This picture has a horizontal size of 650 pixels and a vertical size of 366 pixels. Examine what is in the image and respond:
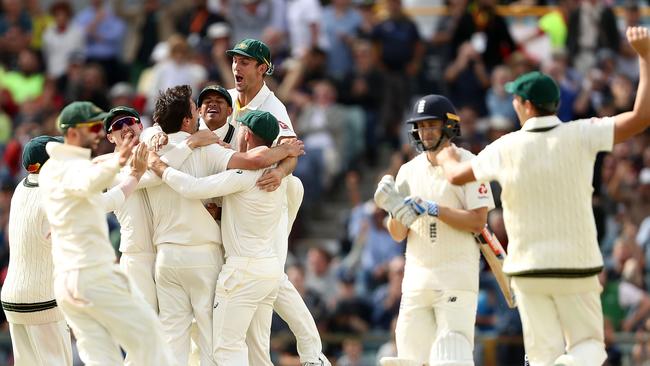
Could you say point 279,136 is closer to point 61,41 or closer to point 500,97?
point 500,97

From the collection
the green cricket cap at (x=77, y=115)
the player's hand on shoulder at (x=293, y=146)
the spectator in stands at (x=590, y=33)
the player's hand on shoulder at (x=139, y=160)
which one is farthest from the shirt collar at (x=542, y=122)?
the spectator in stands at (x=590, y=33)

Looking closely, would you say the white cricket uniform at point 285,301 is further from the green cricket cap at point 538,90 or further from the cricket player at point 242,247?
the green cricket cap at point 538,90

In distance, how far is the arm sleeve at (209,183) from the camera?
38.1 ft

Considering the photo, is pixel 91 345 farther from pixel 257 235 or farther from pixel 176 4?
Result: pixel 176 4

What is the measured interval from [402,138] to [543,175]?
9916mm

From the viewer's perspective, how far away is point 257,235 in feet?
38.9

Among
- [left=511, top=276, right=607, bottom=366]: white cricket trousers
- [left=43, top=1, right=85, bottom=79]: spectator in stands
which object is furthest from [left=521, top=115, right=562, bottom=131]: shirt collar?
[left=43, top=1, right=85, bottom=79]: spectator in stands

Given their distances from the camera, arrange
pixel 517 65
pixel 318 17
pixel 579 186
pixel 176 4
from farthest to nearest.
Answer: pixel 176 4, pixel 318 17, pixel 517 65, pixel 579 186

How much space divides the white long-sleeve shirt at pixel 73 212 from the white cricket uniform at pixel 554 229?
8.83 ft

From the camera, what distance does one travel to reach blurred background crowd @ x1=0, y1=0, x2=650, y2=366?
59.5 ft

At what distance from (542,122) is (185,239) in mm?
2960

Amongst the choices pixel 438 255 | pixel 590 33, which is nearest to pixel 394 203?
pixel 438 255

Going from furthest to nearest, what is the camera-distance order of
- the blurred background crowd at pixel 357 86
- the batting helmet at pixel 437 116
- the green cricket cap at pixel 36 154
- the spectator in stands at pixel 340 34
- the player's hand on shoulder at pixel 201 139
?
the spectator in stands at pixel 340 34 → the blurred background crowd at pixel 357 86 → the green cricket cap at pixel 36 154 → the player's hand on shoulder at pixel 201 139 → the batting helmet at pixel 437 116

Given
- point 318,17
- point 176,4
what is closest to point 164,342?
point 318,17
